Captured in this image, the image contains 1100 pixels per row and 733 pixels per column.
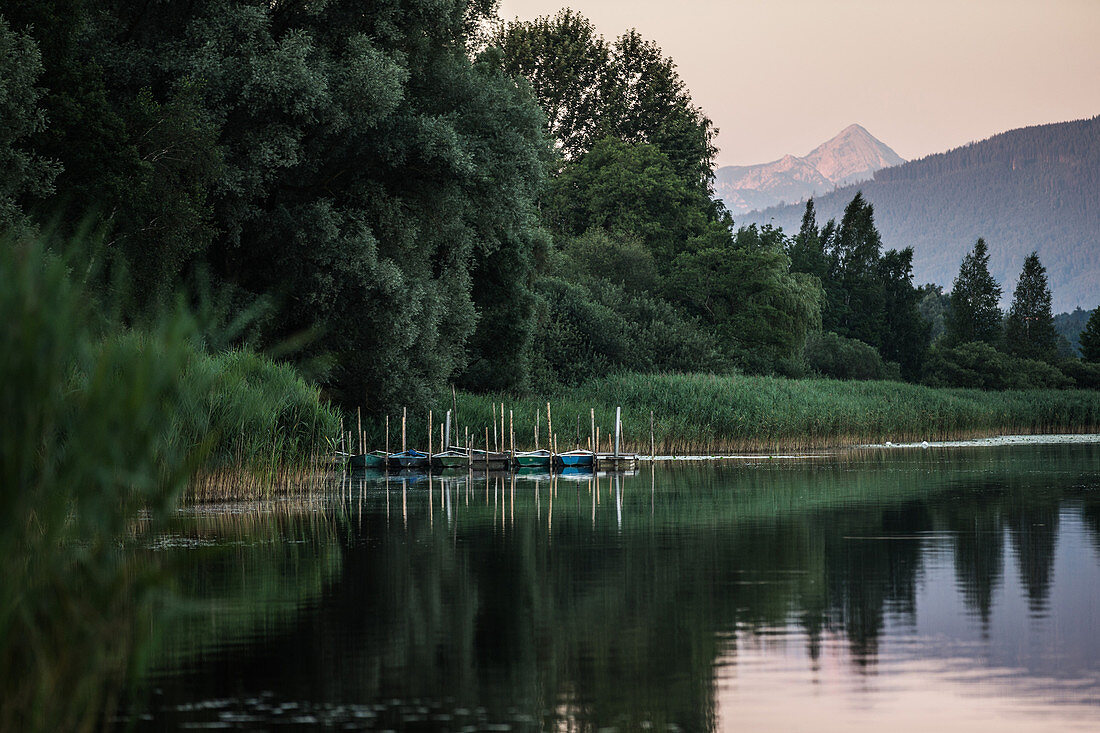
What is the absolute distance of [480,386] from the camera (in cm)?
4806

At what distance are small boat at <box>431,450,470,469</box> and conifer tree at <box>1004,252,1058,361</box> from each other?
7519cm

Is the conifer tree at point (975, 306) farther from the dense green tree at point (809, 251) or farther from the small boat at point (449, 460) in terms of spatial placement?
the small boat at point (449, 460)

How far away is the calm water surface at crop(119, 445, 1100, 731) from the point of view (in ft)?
27.8

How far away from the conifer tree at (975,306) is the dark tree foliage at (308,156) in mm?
73998

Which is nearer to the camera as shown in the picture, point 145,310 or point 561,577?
point 561,577

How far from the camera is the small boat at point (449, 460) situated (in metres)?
39.5

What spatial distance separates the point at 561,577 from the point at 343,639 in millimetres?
4161

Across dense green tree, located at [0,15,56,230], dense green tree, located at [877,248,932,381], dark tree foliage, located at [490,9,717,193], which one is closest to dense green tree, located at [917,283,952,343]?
dense green tree, located at [877,248,932,381]

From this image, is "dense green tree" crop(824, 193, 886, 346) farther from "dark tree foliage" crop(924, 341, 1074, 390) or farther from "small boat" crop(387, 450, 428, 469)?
"small boat" crop(387, 450, 428, 469)

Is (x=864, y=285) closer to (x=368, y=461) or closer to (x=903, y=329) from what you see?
(x=903, y=329)

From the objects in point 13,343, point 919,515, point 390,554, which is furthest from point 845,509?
point 13,343

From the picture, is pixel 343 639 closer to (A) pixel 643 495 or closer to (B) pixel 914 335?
(A) pixel 643 495

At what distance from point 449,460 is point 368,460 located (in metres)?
2.44

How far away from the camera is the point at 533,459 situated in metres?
39.9
